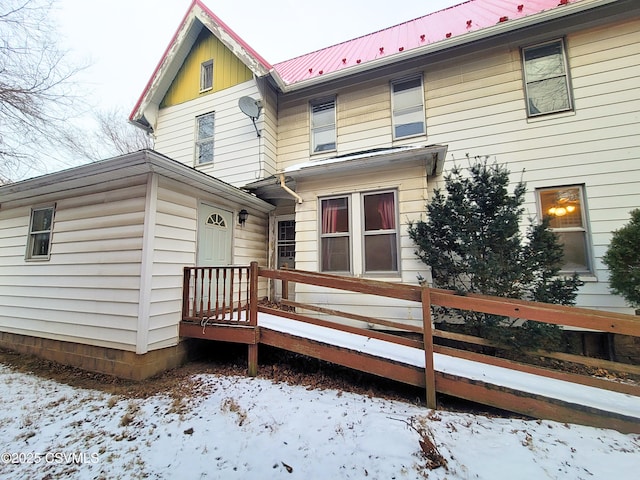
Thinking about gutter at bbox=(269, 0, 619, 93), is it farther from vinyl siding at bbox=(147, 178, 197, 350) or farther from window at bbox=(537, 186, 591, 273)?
vinyl siding at bbox=(147, 178, 197, 350)

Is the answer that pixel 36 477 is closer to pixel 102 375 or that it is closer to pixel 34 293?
pixel 102 375

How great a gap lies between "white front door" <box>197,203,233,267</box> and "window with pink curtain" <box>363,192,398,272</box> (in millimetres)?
2742

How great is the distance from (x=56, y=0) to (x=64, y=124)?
2.75m

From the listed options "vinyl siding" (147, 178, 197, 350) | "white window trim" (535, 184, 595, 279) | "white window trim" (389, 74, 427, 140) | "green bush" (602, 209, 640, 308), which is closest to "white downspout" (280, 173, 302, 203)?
"vinyl siding" (147, 178, 197, 350)

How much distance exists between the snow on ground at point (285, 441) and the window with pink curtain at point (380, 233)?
2.25 m

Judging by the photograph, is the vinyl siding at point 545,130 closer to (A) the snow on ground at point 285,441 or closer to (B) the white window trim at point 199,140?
(A) the snow on ground at point 285,441

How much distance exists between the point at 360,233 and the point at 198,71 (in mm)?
6731

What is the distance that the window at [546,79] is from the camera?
4914mm

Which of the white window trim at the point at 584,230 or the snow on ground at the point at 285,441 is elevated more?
the white window trim at the point at 584,230

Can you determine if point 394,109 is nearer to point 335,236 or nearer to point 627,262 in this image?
point 335,236

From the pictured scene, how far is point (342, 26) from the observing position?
1691cm

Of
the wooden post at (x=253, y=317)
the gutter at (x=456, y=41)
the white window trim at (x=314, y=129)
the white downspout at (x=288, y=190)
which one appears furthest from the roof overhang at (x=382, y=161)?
the gutter at (x=456, y=41)

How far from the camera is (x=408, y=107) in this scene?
5922 mm

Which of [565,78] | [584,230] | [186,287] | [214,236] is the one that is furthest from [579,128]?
[186,287]
